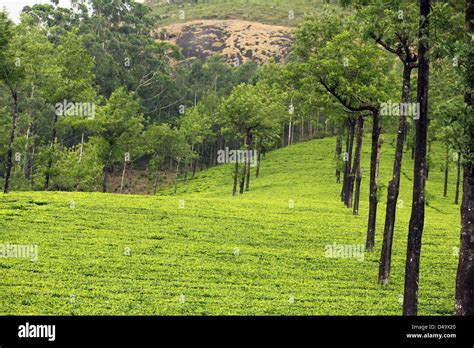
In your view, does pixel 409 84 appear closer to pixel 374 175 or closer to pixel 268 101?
pixel 374 175

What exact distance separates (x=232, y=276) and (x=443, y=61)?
13.7 m

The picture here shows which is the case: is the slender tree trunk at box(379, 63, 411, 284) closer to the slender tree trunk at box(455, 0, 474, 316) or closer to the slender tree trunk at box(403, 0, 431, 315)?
the slender tree trunk at box(403, 0, 431, 315)

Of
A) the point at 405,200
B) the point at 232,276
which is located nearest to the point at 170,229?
the point at 232,276

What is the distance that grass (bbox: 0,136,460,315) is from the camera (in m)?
20.7

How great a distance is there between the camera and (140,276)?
24.8 metres

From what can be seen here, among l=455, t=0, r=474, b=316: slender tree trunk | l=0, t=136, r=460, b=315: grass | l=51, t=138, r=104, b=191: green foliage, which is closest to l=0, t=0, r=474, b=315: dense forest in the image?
l=455, t=0, r=474, b=316: slender tree trunk

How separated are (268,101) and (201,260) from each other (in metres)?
44.7

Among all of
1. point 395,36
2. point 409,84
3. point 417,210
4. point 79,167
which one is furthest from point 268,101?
point 417,210

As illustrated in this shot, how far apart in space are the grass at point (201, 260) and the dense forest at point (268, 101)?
2.71 meters

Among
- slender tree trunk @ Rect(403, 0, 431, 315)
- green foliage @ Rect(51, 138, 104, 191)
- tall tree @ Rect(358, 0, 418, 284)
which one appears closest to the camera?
slender tree trunk @ Rect(403, 0, 431, 315)

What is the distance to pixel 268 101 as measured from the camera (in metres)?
70.5

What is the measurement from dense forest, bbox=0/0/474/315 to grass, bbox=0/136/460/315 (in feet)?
8.88

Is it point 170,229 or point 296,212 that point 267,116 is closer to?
point 296,212

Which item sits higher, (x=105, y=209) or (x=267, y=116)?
(x=267, y=116)
